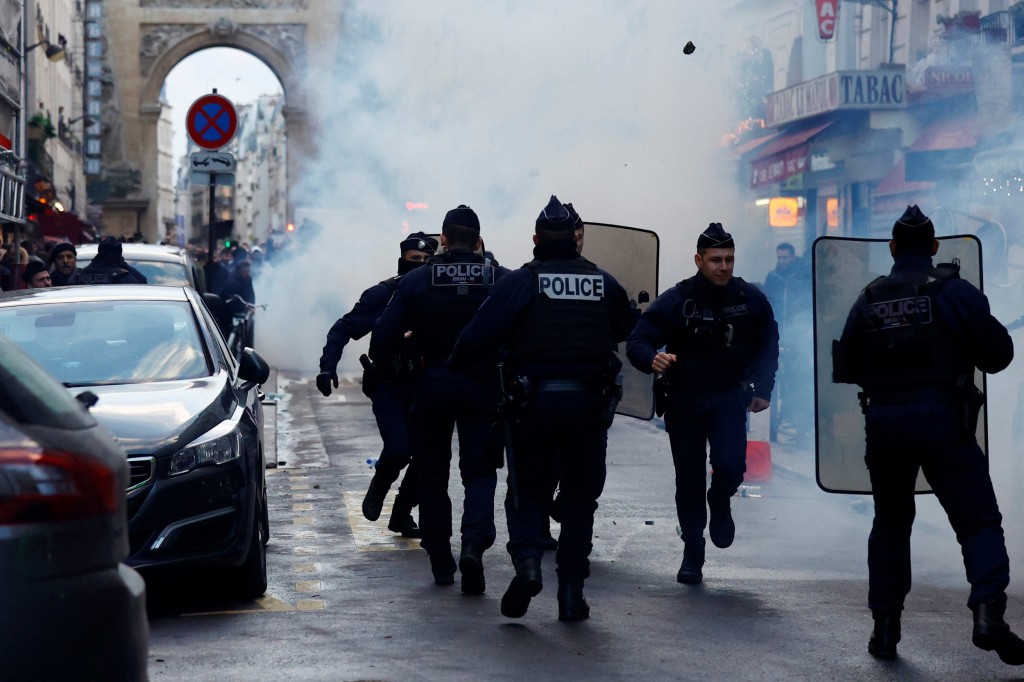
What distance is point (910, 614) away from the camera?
6539 mm

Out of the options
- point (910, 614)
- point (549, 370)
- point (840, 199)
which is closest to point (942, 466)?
point (910, 614)

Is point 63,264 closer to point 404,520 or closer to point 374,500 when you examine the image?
point 374,500

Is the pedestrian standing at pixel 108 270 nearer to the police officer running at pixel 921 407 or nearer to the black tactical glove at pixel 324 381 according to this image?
the black tactical glove at pixel 324 381

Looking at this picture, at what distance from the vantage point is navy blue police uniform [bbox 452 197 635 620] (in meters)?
6.41

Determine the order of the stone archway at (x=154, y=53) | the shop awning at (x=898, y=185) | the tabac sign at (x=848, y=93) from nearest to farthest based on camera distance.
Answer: the shop awning at (x=898, y=185) < the tabac sign at (x=848, y=93) < the stone archway at (x=154, y=53)

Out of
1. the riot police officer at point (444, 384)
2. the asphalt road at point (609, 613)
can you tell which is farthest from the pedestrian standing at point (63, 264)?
the riot police officer at point (444, 384)

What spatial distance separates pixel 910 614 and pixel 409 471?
116 inches

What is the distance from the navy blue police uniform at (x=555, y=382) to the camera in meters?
6.41

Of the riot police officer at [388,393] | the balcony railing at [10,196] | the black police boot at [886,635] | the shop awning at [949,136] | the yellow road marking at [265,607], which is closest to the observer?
the black police boot at [886,635]

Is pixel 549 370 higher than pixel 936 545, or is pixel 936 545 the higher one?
pixel 549 370

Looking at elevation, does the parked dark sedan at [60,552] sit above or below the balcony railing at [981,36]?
below

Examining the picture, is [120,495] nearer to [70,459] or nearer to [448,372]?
[70,459]

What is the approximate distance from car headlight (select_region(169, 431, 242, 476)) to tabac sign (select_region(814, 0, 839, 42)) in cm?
2027

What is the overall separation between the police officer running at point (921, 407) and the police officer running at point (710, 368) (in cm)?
151
